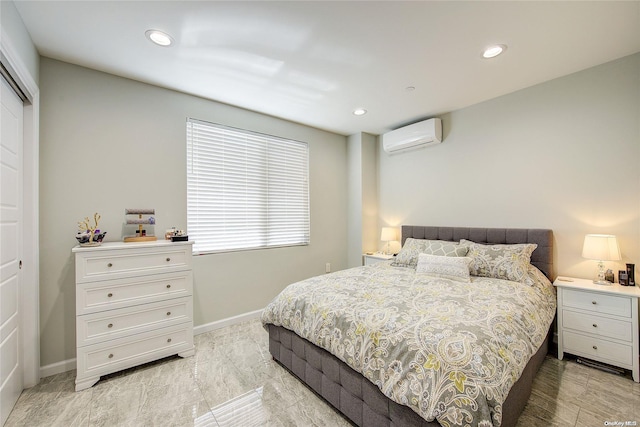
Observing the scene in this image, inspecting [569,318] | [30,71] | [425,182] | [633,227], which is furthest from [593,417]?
[30,71]

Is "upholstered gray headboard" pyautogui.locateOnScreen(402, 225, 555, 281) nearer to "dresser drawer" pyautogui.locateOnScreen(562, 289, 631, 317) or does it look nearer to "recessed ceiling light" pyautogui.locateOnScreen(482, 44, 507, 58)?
"dresser drawer" pyautogui.locateOnScreen(562, 289, 631, 317)

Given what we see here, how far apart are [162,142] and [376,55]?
226 cm

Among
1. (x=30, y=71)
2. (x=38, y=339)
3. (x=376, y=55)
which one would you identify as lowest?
(x=38, y=339)

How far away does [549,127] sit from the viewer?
2752mm

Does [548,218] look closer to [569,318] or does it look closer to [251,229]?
[569,318]

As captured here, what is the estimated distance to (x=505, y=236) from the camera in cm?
296

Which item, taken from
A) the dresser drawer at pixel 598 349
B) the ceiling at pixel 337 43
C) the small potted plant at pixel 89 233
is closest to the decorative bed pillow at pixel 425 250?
the dresser drawer at pixel 598 349

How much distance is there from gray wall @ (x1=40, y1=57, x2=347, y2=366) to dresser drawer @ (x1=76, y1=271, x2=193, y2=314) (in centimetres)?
42

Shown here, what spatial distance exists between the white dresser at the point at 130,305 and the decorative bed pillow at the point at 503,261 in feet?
9.33

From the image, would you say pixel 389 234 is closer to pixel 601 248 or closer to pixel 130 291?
pixel 601 248

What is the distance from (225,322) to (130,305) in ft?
3.84

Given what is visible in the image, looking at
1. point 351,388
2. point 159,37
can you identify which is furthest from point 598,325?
point 159,37

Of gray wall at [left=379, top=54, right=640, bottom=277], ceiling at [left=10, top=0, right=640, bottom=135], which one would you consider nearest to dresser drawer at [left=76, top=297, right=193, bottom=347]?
ceiling at [left=10, top=0, right=640, bottom=135]

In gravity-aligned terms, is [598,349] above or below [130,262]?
below
